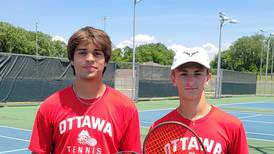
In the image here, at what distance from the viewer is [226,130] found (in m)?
2.54

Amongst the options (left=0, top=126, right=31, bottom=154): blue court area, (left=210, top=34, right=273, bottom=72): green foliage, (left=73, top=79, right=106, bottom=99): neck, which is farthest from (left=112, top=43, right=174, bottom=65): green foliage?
(left=73, top=79, right=106, bottom=99): neck

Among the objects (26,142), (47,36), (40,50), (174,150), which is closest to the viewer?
(174,150)

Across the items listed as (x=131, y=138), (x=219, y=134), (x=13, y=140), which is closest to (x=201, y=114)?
(x=219, y=134)

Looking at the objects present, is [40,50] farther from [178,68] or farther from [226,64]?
[178,68]

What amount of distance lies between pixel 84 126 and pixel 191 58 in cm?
77

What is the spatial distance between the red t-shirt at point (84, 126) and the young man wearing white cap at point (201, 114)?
0.95 ft

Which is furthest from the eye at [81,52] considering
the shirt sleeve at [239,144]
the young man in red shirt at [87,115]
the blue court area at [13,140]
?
the blue court area at [13,140]

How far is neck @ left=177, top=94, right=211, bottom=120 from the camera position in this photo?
2619mm

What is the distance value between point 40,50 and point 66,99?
80.4m

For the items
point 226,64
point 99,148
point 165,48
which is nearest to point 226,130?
point 99,148

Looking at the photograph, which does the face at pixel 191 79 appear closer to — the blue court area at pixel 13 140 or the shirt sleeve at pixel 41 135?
the shirt sleeve at pixel 41 135

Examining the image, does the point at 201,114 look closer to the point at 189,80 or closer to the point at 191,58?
the point at 189,80

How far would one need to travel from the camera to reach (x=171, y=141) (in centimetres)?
249

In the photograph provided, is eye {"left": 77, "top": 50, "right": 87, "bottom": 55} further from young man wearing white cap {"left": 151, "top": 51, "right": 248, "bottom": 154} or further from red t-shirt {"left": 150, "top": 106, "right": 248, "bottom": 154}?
red t-shirt {"left": 150, "top": 106, "right": 248, "bottom": 154}
